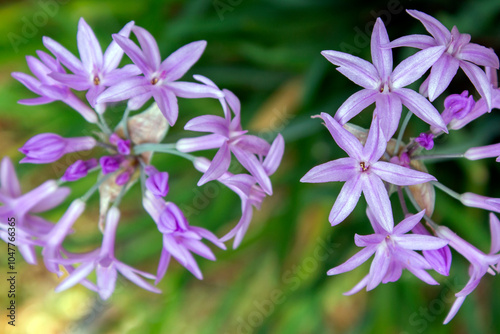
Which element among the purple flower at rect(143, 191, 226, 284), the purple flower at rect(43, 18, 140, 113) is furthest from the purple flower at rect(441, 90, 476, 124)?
the purple flower at rect(43, 18, 140, 113)

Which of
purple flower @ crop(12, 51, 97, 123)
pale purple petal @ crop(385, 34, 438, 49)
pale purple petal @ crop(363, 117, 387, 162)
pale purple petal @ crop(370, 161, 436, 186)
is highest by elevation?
pale purple petal @ crop(385, 34, 438, 49)

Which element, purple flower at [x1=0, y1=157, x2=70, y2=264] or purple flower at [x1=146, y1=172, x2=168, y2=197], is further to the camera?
purple flower at [x1=0, y1=157, x2=70, y2=264]

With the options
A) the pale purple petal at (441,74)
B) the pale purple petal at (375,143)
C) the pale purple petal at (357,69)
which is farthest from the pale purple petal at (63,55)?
the pale purple petal at (441,74)

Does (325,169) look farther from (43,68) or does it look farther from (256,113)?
(256,113)

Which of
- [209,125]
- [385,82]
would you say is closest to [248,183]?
[209,125]

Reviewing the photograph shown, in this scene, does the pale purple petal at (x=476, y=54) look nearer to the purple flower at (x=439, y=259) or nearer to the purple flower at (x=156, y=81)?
the purple flower at (x=439, y=259)

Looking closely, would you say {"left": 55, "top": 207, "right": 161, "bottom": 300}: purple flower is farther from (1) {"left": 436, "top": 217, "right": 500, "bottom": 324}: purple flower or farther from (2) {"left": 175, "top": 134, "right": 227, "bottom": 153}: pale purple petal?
(1) {"left": 436, "top": 217, "right": 500, "bottom": 324}: purple flower

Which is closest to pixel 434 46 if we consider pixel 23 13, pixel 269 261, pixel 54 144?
pixel 54 144
